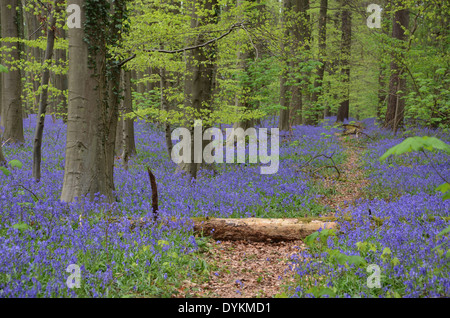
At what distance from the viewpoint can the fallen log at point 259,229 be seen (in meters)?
6.14

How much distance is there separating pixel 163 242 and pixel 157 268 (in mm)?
531

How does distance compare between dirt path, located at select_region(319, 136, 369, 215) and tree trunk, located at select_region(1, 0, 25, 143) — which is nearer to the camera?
dirt path, located at select_region(319, 136, 369, 215)

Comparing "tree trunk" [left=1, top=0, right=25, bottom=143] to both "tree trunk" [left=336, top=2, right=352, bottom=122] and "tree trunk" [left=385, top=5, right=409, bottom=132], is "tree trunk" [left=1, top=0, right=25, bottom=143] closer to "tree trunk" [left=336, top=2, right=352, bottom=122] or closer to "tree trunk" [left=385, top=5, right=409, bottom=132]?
"tree trunk" [left=385, top=5, right=409, bottom=132]

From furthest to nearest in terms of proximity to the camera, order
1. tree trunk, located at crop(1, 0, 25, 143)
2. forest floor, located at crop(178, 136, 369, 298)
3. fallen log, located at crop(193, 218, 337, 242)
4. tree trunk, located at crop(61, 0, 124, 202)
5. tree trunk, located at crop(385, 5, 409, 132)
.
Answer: tree trunk, located at crop(385, 5, 409, 132) → tree trunk, located at crop(1, 0, 25, 143) → fallen log, located at crop(193, 218, 337, 242) → tree trunk, located at crop(61, 0, 124, 202) → forest floor, located at crop(178, 136, 369, 298)

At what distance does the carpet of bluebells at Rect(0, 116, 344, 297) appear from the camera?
→ 12.4ft

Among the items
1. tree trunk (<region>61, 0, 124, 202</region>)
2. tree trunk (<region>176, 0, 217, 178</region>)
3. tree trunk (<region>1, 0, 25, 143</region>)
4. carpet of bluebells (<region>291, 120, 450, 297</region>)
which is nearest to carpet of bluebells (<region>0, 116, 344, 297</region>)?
tree trunk (<region>61, 0, 124, 202</region>)

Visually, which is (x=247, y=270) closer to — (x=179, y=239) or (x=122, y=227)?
(x=179, y=239)

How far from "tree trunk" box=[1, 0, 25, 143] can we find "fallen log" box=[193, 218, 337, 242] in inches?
399

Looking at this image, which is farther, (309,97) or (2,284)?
(309,97)

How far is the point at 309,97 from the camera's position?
88.0ft

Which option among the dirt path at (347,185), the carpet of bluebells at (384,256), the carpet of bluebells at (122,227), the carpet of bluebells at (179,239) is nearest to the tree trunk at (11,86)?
the carpet of bluebells at (122,227)
